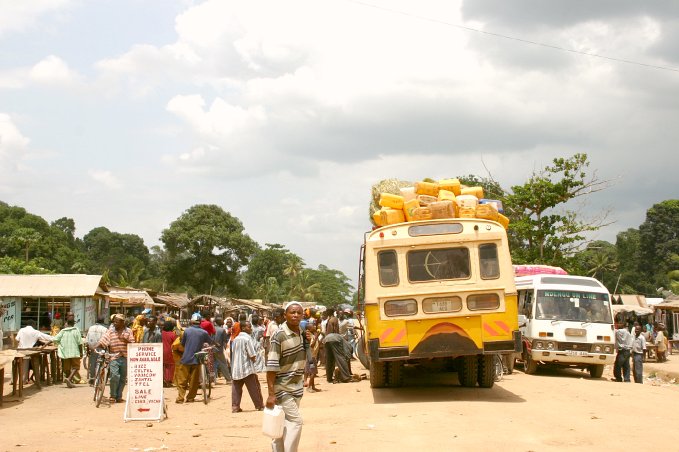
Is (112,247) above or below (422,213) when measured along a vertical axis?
above

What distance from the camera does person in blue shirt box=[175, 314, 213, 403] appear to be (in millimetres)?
14438

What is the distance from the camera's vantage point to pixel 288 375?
757 cm

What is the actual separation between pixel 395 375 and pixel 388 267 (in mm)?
2958

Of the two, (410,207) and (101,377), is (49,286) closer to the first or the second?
(101,377)

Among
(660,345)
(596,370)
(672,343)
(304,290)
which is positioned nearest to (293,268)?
(304,290)

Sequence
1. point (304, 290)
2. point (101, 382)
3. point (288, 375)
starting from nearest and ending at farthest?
point (288, 375) < point (101, 382) < point (304, 290)

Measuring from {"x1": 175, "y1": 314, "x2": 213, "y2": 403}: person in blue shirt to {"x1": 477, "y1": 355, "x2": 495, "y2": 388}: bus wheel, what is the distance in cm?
510

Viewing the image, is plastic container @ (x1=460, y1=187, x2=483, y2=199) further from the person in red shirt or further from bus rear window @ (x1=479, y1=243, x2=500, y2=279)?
the person in red shirt

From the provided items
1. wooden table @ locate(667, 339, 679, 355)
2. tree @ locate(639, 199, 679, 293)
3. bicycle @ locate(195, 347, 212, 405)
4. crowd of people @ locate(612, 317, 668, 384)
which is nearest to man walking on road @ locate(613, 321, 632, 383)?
crowd of people @ locate(612, 317, 668, 384)

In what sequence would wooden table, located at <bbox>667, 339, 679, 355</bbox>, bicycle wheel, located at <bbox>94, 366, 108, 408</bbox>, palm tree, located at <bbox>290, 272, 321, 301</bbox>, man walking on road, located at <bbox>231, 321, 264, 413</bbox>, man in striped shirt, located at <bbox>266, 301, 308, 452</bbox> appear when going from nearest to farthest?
man in striped shirt, located at <bbox>266, 301, 308, 452</bbox> → man walking on road, located at <bbox>231, 321, 264, 413</bbox> → bicycle wheel, located at <bbox>94, 366, 108, 408</bbox> → wooden table, located at <bbox>667, 339, 679, 355</bbox> → palm tree, located at <bbox>290, 272, 321, 301</bbox>

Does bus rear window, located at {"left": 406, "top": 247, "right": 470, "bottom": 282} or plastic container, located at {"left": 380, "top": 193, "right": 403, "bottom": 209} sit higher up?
plastic container, located at {"left": 380, "top": 193, "right": 403, "bottom": 209}

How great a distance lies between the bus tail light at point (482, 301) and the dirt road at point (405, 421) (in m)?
1.51

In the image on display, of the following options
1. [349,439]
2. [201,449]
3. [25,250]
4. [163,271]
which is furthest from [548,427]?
[25,250]

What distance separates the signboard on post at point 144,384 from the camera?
12.7 meters
